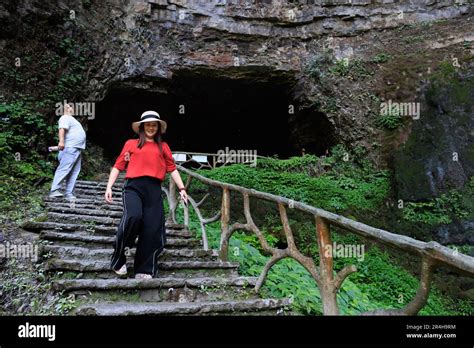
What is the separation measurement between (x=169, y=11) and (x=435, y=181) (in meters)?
10.1

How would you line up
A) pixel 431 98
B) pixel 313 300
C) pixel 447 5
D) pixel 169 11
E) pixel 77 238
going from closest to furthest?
pixel 313 300
pixel 77 238
pixel 431 98
pixel 169 11
pixel 447 5

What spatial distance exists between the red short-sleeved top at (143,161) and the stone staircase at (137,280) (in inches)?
39.1

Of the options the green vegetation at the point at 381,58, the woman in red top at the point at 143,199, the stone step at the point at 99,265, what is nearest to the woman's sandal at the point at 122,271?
the woman in red top at the point at 143,199

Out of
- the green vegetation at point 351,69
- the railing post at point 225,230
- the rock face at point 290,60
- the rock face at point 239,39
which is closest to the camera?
the railing post at point 225,230

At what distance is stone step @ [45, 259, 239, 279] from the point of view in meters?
3.43

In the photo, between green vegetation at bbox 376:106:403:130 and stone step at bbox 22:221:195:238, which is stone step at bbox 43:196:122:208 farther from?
green vegetation at bbox 376:106:403:130

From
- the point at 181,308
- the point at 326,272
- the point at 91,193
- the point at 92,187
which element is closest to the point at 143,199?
the point at 181,308

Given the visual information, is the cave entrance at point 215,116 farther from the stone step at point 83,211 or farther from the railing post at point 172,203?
the stone step at point 83,211

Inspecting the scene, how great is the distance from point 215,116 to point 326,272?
14.9 metres

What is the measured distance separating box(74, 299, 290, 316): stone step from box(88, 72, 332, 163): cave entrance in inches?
407

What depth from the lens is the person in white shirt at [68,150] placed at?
5871 mm

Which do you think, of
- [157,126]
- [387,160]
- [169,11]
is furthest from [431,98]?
[157,126]

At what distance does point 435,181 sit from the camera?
9.63m
